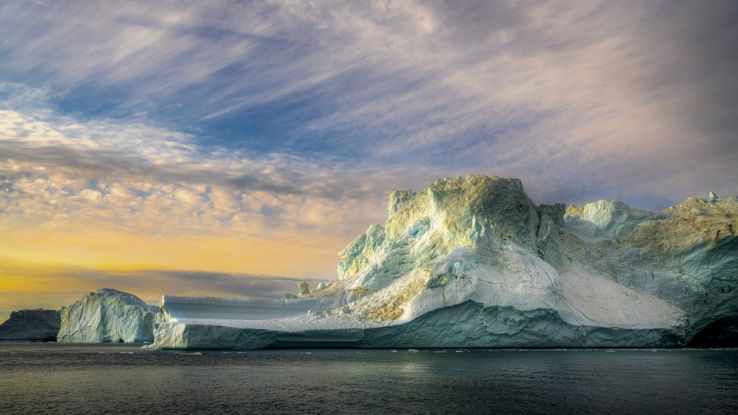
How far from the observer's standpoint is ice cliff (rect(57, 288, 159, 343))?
203ft

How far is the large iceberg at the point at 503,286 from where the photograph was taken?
3431 cm

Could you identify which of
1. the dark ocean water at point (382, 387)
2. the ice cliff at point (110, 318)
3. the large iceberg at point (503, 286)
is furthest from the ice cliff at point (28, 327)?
the dark ocean water at point (382, 387)

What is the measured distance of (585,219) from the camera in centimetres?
5272

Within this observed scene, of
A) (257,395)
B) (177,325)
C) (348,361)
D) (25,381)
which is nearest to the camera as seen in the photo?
(257,395)

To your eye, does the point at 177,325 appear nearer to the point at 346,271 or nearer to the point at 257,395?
the point at 257,395

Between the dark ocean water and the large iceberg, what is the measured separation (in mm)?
6097

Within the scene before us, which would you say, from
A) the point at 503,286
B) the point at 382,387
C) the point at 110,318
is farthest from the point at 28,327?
the point at 382,387

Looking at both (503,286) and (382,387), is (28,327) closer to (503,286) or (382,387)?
(503,286)

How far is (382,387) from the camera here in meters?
18.3

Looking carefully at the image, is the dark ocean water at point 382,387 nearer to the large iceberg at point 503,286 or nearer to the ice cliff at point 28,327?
the large iceberg at point 503,286

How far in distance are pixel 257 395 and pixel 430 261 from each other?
24.9 metres

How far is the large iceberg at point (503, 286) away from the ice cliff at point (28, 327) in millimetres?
78430

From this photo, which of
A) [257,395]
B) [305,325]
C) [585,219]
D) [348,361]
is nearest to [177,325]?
[305,325]

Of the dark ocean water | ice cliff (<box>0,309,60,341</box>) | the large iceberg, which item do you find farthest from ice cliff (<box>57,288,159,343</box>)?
ice cliff (<box>0,309,60,341</box>)
